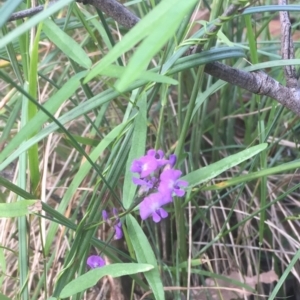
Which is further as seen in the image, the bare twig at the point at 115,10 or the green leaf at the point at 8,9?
the bare twig at the point at 115,10

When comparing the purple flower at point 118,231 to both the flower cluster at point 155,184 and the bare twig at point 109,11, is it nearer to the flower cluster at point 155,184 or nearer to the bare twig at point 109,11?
the flower cluster at point 155,184

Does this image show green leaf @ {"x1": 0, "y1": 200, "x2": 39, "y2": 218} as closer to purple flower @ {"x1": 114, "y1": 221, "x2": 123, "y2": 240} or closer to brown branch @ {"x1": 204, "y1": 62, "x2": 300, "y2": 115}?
purple flower @ {"x1": 114, "y1": 221, "x2": 123, "y2": 240}

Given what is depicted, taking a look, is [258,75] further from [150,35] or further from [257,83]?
[150,35]

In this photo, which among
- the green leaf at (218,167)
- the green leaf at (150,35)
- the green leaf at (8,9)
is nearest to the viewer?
the green leaf at (150,35)

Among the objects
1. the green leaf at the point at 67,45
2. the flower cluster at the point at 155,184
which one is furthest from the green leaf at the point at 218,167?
the green leaf at the point at 67,45

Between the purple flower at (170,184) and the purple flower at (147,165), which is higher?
the purple flower at (147,165)

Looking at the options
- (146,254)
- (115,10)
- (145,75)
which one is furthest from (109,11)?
(146,254)
